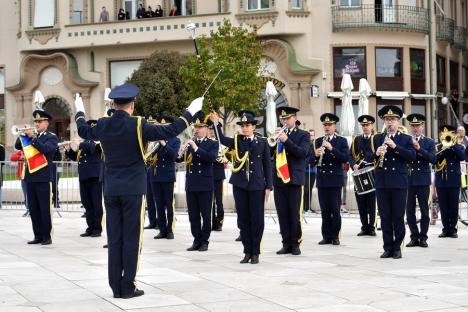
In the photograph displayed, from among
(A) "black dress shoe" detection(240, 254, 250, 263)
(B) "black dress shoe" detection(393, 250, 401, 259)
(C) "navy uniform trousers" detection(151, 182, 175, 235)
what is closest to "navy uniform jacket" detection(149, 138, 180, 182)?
(C) "navy uniform trousers" detection(151, 182, 175, 235)

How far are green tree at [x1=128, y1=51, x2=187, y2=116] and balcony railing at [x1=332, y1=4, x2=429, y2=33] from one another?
315 inches

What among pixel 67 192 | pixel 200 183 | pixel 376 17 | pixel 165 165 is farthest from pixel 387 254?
pixel 376 17

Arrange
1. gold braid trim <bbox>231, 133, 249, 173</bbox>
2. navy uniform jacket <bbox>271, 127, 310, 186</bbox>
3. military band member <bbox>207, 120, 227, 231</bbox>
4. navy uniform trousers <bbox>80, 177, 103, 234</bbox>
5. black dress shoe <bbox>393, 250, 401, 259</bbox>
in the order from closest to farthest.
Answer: gold braid trim <bbox>231, 133, 249, 173</bbox> < black dress shoe <bbox>393, 250, 401, 259</bbox> < navy uniform jacket <bbox>271, 127, 310, 186</bbox> < navy uniform trousers <bbox>80, 177, 103, 234</bbox> < military band member <bbox>207, 120, 227, 231</bbox>

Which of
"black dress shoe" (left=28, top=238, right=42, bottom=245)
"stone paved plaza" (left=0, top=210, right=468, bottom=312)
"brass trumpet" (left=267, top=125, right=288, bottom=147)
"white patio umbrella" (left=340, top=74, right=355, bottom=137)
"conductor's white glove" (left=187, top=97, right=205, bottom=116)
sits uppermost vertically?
"white patio umbrella" (left=340, top=74, right=355, bottom=137)

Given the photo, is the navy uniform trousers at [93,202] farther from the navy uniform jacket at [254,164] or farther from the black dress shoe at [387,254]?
the black dress shoe at [387,254]

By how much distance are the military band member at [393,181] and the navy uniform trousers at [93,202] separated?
5794 mm

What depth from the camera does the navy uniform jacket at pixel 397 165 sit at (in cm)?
1263

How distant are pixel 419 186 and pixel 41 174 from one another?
20.8 ft

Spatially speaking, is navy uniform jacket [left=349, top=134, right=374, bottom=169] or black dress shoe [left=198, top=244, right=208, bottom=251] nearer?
black dress shoe [left=198, top=244, right=208, bottom=251]

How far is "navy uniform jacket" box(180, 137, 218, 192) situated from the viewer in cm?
1398

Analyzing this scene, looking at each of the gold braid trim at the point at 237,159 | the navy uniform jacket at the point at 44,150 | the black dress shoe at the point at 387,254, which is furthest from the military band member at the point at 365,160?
the navy uniform jacket at the point at 44,150

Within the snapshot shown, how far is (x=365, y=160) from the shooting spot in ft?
47.8

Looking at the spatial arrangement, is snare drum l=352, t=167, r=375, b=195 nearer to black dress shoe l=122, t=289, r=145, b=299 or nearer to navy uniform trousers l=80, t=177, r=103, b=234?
navy uniform trousers l=80, t=177, r=103, b=234

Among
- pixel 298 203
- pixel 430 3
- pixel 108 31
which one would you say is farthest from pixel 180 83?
pixel 298 203
